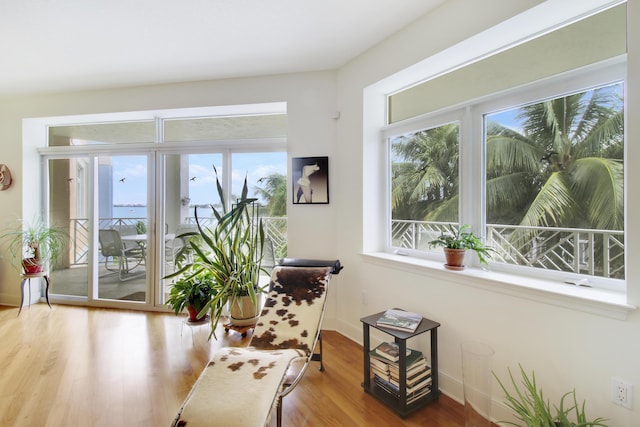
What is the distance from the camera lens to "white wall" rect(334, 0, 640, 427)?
136cm

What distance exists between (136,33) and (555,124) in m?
3.10

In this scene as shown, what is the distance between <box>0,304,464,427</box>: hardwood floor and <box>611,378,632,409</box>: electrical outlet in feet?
2.49

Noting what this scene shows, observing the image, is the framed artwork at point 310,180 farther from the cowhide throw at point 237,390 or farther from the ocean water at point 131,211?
the cowhide throw at point 237,390

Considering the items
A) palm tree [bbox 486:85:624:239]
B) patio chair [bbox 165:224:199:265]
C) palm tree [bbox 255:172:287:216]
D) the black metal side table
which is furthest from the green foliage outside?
patio chair [bbox 165:224:199:265]

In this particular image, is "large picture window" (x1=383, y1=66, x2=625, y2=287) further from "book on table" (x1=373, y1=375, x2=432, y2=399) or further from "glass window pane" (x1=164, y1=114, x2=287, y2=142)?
"glass window pane" (x1=164, y1=114, x2=287, y2=142)

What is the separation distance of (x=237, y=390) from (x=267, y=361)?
0.26 metres

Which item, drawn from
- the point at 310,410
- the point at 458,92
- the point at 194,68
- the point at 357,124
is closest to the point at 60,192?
the point at 194,68

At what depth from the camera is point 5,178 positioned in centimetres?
374

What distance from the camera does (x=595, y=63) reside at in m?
1.55

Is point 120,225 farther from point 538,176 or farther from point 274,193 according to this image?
point 538,176

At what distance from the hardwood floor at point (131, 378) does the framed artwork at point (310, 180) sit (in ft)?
4.50

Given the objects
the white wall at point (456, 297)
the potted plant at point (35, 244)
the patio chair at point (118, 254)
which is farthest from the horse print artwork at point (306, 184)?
the potted plant at point (35, 244)

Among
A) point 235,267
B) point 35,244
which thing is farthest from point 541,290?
point 35,244

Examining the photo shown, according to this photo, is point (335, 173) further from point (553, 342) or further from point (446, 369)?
point (553, 342)
